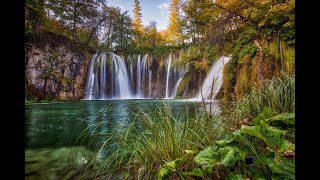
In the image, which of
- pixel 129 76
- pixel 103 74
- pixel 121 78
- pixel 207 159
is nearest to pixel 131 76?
pixel 129 76

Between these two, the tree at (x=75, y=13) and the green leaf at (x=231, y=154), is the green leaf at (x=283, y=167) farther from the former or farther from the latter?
the tree at (x=75, y=13)

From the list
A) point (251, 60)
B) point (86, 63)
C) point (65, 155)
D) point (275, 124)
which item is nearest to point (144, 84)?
point (86, 63)

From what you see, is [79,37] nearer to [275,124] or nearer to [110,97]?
[110,97]

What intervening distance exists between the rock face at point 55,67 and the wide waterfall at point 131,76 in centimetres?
109

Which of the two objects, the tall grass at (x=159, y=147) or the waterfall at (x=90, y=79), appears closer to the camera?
the tall grass at (x=159, y=147)

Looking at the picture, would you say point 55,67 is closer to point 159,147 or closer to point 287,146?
point 159,147

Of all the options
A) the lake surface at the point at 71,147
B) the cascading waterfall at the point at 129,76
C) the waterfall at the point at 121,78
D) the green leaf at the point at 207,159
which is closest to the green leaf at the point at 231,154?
the green leaf at the point at 207,159

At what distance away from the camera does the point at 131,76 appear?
22.1 metres

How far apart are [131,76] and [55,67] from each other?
740 centimetres

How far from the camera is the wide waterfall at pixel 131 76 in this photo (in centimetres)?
2103

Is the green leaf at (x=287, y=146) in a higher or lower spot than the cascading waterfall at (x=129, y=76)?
lower

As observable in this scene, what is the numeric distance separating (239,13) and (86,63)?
17.1m

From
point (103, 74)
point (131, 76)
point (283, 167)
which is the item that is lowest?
point (283, 167)

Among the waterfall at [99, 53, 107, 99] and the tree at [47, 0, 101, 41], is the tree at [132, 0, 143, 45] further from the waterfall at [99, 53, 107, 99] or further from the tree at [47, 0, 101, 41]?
the waterfall at [99, 53, 107, 99]
